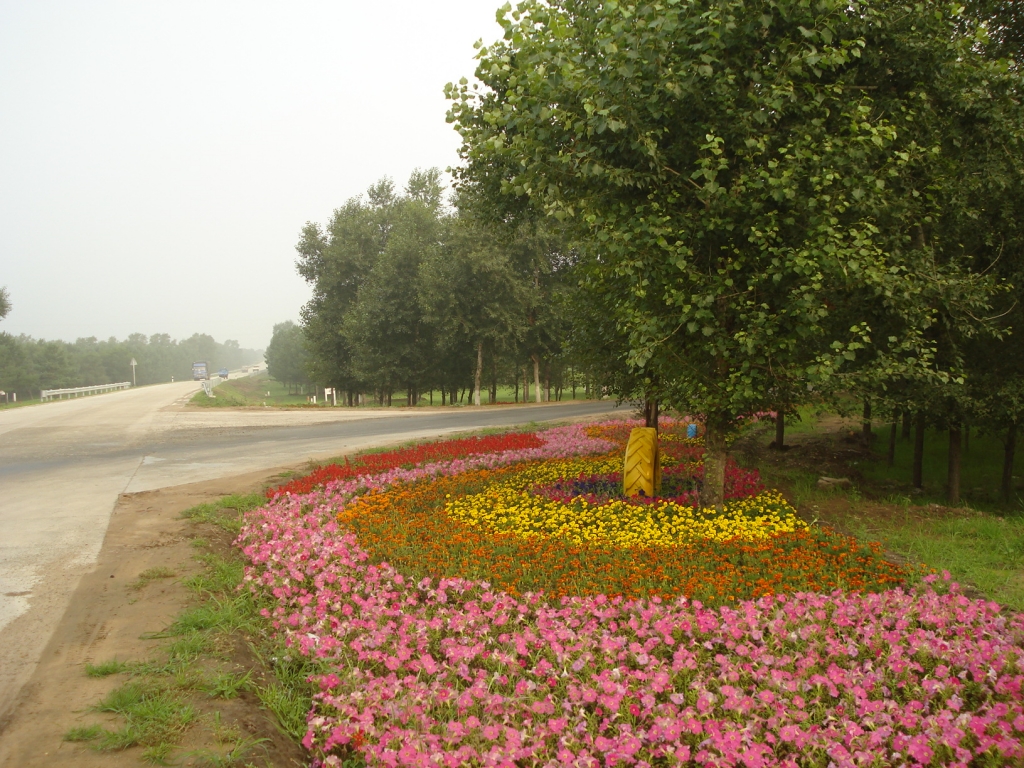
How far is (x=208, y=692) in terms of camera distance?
3842 millimetres

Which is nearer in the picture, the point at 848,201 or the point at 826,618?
the point at 826,618

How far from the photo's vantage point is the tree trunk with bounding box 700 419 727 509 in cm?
791

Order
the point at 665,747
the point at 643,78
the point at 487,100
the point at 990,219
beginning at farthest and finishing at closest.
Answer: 1. the point at 487,100
2. the point at 990,219
3. the point at 643,78
4. the point at 665,747

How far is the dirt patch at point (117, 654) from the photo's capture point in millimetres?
3328

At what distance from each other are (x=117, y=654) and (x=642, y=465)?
614 centimetres

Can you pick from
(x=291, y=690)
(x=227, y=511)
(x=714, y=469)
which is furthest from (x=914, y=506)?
(x=227, y=511)

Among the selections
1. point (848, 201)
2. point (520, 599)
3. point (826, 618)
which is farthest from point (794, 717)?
point (848, 201)

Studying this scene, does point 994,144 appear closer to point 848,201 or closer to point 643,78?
point 848,201

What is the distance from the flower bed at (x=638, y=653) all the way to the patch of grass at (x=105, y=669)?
1.02 meters

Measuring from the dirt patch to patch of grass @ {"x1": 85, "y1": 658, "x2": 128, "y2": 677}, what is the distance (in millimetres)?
43

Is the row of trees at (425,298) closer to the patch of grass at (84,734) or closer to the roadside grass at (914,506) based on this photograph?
the roadside grass at (914,506)

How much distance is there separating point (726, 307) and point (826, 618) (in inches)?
133

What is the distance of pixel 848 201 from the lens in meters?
6.63

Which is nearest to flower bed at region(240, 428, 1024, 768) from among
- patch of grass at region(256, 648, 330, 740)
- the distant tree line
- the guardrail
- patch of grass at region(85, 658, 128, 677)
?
patch of grass at region(256, 648, 330, 740)
